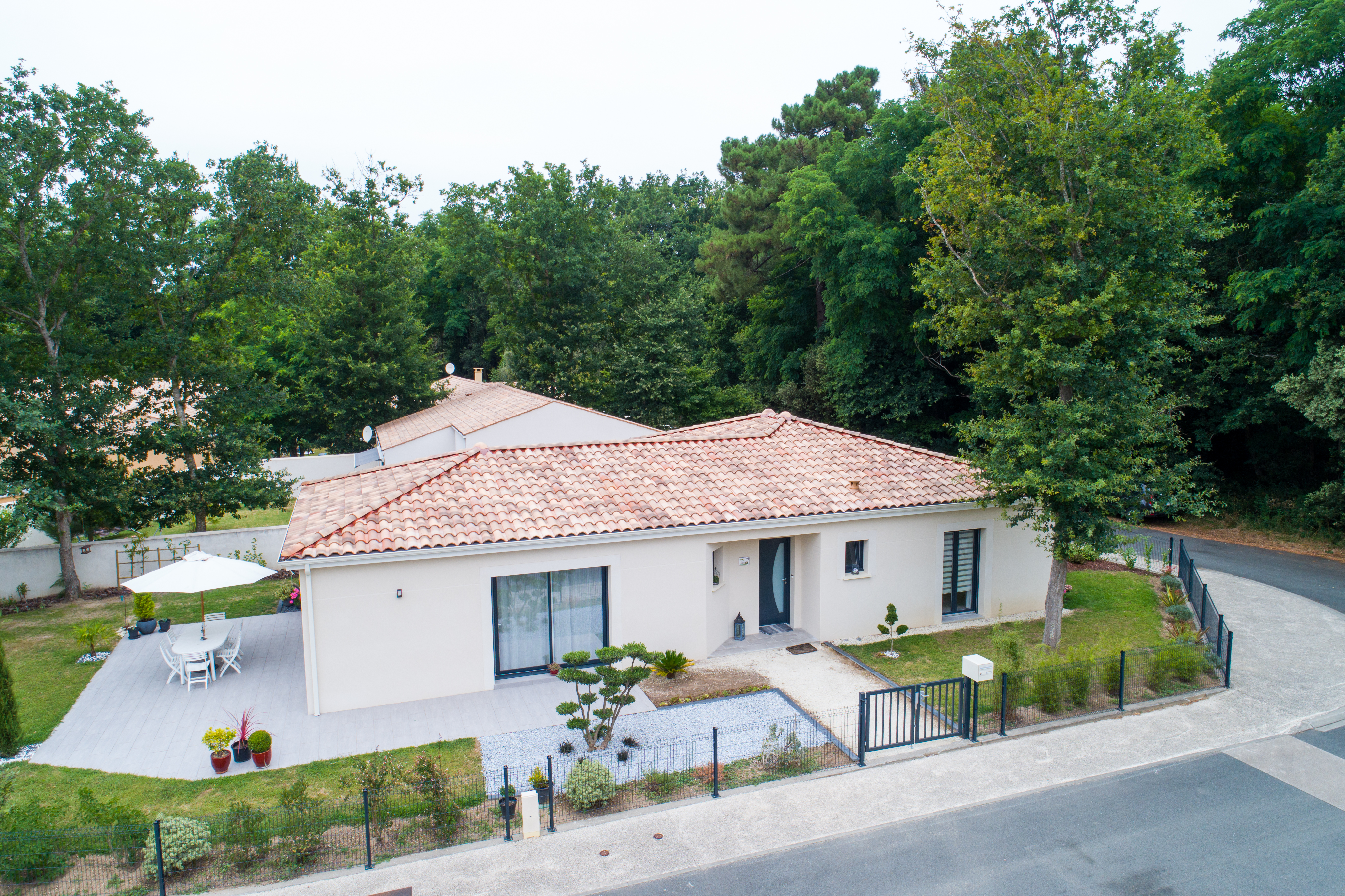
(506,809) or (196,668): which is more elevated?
(196,668)

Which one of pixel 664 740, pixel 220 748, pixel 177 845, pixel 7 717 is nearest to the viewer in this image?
pixel 177 845

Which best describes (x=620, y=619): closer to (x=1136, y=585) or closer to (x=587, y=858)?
(x=587, y=858)

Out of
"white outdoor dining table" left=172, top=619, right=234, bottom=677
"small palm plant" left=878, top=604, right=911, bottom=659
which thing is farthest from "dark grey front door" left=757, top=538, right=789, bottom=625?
"white outdoor dining table" left=172, top=619, right=234, bottom=677

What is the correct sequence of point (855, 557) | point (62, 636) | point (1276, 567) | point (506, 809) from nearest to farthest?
point (506, 809)
point (855, 557)
point (62, 636)
point (1276, 567)

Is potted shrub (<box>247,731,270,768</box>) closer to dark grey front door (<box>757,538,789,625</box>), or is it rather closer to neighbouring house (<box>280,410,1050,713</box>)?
neighbouring house (<box>280,410,1050,713</box>)

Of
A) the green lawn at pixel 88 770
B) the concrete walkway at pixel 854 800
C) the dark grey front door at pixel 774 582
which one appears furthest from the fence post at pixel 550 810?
the dark grey front door at pixel 774 582

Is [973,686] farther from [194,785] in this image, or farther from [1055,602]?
[194,785]

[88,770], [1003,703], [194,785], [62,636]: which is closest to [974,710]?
[1003,703]
